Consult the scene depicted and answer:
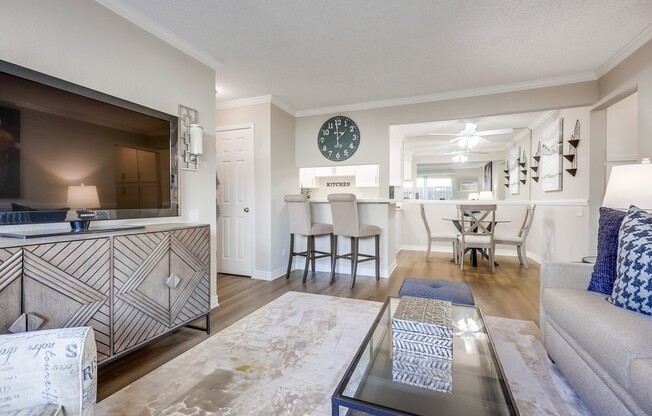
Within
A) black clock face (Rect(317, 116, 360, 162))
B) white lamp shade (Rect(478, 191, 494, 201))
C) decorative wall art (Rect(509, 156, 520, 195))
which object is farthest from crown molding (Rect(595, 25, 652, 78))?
decorative wall art (Rect(509, 156, 520, 195))

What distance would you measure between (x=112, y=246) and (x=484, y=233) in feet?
15.0

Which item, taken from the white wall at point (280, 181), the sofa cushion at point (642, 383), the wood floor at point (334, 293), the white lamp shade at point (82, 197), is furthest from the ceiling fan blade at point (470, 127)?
the white lamp shade at point (82, 197)

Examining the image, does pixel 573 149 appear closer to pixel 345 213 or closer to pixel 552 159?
pixel 552 159

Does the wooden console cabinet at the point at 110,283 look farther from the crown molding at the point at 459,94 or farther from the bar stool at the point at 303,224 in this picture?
the crown molding at the point at 459,94

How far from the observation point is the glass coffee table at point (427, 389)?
0.99m

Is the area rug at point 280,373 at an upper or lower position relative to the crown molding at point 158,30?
lower

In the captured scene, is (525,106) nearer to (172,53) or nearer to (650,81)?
(650,81)

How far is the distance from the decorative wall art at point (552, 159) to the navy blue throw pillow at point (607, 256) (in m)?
3.19

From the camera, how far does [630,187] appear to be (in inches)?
81.0

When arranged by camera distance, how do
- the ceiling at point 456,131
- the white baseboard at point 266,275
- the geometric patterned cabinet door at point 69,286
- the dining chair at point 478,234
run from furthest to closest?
the ceiling at point 456,131 → the dining chair at point 478,234 → the white baseboard at point 266,275 → the geometric patterned cabinet door at point 69,286

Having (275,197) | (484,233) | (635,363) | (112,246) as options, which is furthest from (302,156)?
(635,363)

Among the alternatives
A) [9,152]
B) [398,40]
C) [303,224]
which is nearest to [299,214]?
[303,224]

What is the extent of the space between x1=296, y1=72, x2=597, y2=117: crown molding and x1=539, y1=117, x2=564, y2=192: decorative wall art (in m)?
1.15

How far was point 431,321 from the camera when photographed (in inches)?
53.9
